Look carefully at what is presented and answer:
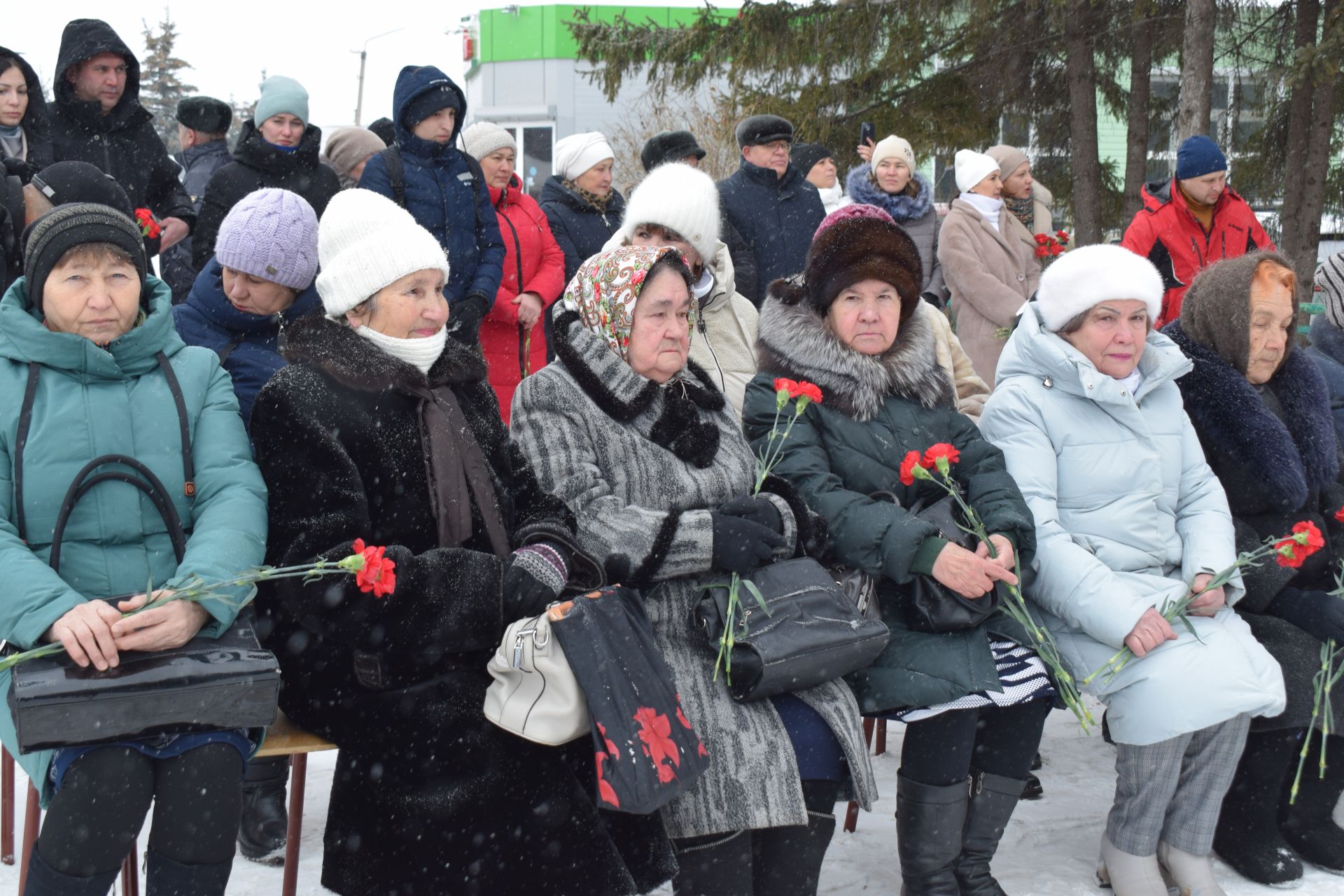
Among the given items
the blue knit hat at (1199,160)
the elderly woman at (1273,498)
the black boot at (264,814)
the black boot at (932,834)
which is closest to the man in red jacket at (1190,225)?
the blue knit hat at (1199,160)

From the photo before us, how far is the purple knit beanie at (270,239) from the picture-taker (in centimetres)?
351

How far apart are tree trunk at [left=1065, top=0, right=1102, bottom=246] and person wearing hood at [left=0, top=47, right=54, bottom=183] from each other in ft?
26.7

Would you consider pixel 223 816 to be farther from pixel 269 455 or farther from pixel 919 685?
pixel 919 685

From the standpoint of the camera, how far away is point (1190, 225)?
6.39 m

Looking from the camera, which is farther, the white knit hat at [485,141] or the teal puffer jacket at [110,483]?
the white knit hat at [485,141]

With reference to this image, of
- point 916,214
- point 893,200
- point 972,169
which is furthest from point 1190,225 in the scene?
point 893,200

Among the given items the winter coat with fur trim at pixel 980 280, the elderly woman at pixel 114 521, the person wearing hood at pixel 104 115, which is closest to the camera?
the elderly woman at pixel 114 521

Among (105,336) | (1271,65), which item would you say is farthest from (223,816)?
(1271,65)

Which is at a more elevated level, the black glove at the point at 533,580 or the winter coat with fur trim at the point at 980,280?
the winter coat with fur trim at the point at 980,280

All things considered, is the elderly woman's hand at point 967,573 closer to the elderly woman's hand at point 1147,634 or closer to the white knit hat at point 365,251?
the elderly woman's hand at point 1147,634

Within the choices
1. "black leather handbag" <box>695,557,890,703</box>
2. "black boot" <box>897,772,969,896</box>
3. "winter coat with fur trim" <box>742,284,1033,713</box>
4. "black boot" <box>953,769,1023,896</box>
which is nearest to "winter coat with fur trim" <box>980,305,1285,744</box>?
"winter coat with fur trim" <box>742,284,1033,713</box>

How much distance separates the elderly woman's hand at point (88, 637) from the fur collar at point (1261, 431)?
314cm

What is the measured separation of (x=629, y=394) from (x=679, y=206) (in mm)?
1167

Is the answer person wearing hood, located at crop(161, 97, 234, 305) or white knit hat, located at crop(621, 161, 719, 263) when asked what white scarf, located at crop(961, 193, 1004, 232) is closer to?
white knit hat, located at crop(621, 161, 719, 263)
